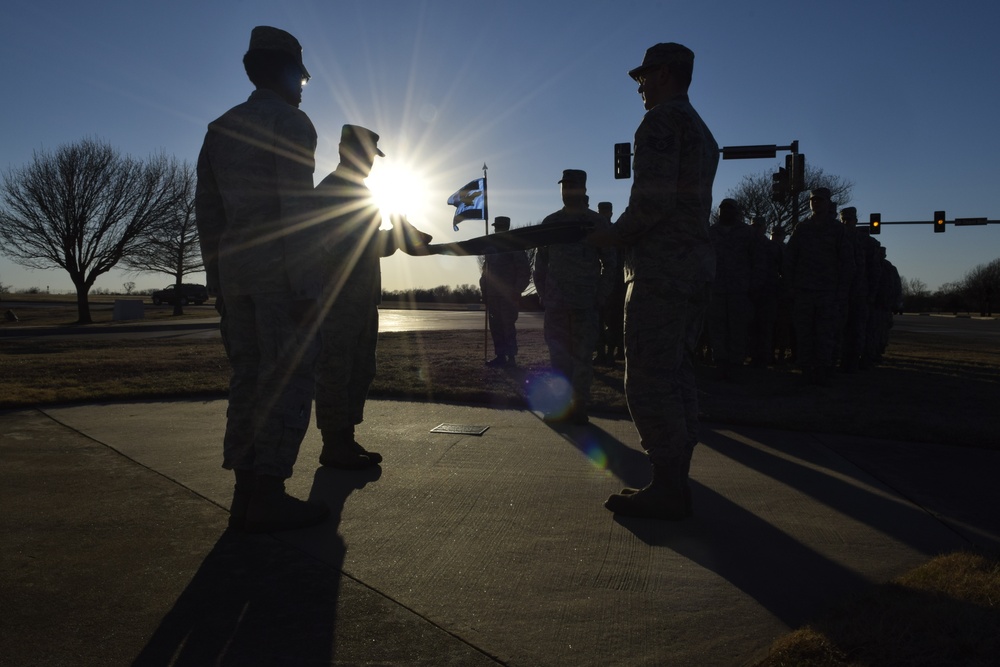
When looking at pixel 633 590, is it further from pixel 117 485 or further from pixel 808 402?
pixel 808 402

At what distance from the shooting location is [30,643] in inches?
82.1

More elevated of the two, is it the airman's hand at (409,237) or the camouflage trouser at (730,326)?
the airman's hand at (409,237)

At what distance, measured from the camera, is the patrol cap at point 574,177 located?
6.02m

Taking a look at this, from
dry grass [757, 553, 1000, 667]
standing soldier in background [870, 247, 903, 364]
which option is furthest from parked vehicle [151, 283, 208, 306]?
dry grass [757, 553, 1000, 667]

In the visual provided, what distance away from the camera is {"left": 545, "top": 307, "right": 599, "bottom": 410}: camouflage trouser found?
604 cm

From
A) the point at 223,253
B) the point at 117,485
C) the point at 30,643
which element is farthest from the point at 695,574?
the point at 117,485

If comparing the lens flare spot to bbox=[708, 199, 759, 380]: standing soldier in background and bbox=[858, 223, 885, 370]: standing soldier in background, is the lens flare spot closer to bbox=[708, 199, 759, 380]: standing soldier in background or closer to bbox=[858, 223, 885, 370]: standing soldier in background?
bbox=[708, 199, 759, 380]: standing soldier in background

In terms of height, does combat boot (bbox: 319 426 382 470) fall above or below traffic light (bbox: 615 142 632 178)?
below

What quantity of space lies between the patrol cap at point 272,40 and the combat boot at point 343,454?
213cm

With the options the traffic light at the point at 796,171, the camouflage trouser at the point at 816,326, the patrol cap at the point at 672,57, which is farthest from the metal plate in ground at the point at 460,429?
the traffic light at the point at 796,171

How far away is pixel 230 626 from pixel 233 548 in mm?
727

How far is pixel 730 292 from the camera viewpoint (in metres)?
9.32

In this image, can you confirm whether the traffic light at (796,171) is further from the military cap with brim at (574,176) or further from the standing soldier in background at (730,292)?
the military cap with brim at (574,176)

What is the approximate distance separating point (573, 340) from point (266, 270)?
348cm
